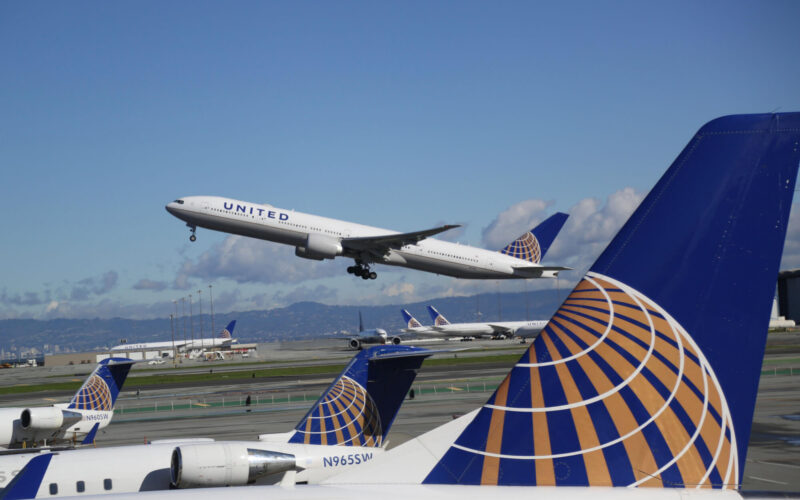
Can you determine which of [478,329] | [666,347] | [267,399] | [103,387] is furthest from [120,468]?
[478,329]

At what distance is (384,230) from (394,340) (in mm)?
56313

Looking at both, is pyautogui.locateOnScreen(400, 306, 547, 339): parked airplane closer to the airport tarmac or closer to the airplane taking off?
the airport tarmac

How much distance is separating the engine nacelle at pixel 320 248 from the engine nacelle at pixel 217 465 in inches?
1412

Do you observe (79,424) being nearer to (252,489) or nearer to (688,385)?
(252,489)

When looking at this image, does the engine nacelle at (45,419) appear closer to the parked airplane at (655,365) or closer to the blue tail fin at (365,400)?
the blue tail fin at (365,400)

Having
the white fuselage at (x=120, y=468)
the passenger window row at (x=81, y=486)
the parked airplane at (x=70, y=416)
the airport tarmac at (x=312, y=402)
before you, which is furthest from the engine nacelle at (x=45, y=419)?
the passenger window row at (x=81, y=486)

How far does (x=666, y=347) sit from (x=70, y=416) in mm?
20864

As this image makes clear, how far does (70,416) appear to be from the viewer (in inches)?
901


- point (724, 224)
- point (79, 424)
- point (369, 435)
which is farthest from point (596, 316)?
point (79, 424)

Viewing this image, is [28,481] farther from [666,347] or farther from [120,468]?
[666,347]

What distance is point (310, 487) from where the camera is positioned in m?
6.75

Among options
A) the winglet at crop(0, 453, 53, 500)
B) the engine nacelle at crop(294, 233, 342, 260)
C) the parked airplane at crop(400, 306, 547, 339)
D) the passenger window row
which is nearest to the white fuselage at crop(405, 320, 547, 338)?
the parked airplane at crop(400, 306, 547, 339)

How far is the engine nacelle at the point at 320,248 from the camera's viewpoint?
4866 centimetres

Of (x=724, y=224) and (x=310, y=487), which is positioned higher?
(x=724, y=224)
